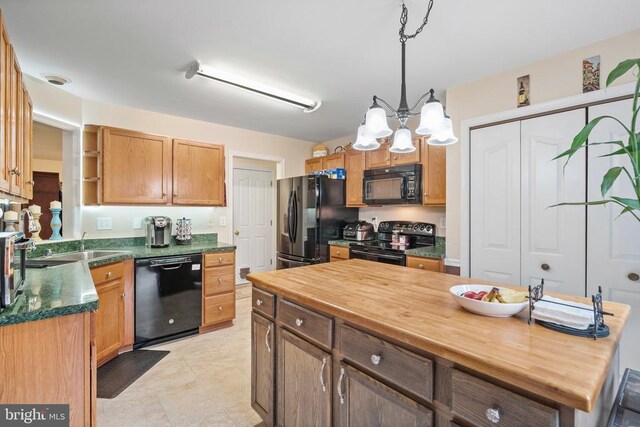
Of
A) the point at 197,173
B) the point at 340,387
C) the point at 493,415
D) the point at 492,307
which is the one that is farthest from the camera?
the point at 197,173

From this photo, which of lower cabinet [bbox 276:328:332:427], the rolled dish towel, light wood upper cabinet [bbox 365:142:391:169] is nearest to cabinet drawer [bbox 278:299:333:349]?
lower cabinet [bbox 276:328:332:427]

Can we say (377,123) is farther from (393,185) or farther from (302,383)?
(393,185)

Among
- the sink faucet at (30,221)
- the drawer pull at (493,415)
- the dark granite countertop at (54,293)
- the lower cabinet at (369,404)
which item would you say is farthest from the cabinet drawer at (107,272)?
the drawer pull at (493,415)

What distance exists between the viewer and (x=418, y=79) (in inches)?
101

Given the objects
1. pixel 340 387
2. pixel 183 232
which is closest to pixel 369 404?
pixel 340 387

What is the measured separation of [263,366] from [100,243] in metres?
2.40

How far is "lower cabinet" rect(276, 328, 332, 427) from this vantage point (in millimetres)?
1305

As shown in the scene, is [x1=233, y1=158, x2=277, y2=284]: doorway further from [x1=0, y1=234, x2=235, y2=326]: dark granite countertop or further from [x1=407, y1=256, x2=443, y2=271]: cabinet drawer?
[x1=407, y1=256, x2=443, y2=271]: cabinet drawer

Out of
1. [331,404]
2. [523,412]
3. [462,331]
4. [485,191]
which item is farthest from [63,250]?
[485,191]

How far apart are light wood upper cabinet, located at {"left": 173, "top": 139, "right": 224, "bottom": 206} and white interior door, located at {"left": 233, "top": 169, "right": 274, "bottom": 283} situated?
3.73 feet

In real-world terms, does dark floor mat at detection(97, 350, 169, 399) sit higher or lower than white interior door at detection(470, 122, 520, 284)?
lower

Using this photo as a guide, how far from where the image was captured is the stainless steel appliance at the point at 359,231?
3992 millimetres

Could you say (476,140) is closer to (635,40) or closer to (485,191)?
(485,191)

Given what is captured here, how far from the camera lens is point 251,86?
2633 millimetres
